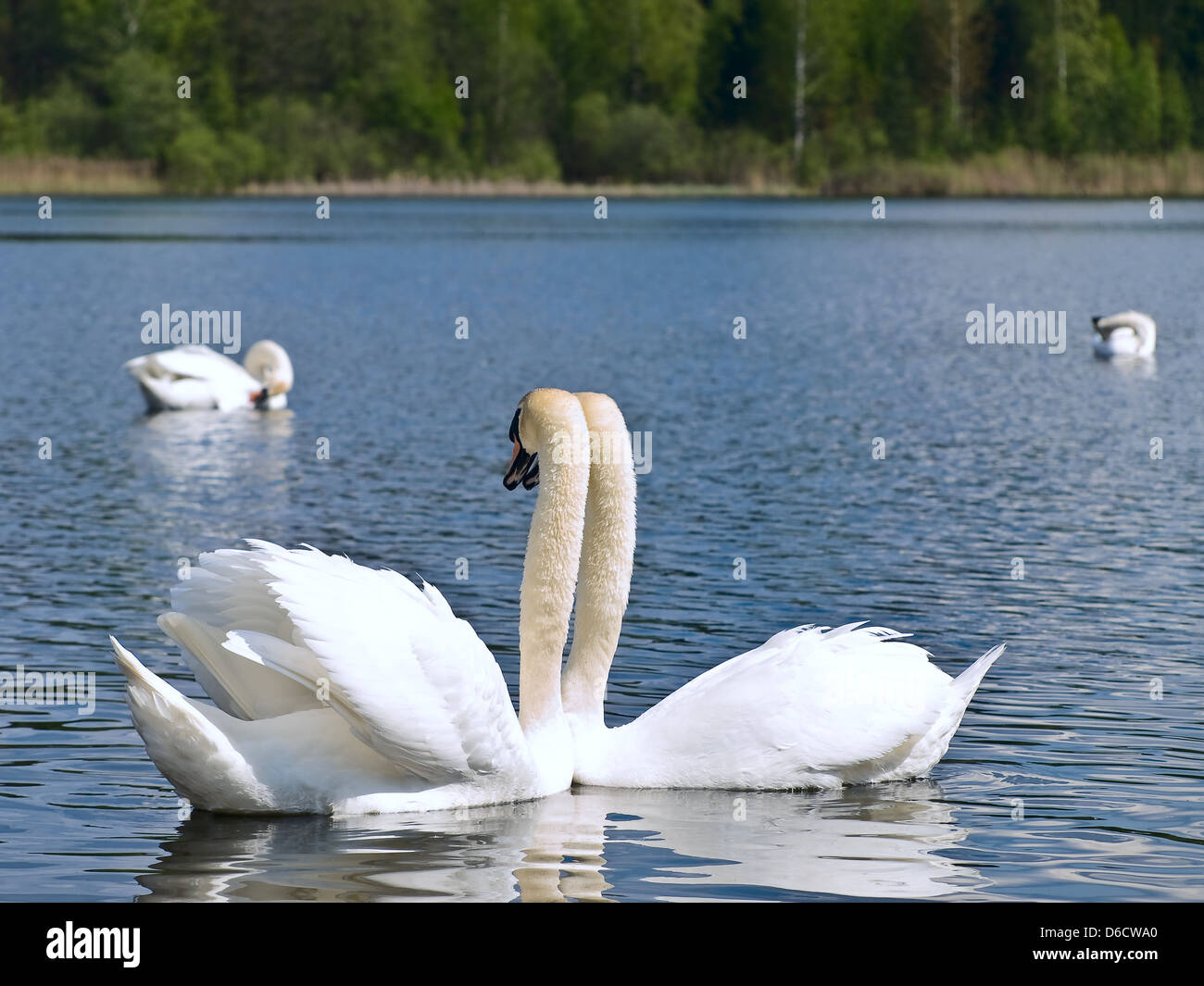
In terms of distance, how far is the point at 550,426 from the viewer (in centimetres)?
808

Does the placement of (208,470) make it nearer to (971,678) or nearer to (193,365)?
(193,365)

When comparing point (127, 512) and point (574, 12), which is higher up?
point (574, 12)

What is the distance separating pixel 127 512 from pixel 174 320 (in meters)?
20.1

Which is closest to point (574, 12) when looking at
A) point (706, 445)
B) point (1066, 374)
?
point (1066, 374)

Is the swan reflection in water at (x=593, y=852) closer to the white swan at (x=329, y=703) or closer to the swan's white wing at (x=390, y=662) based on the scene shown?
the white swan at (x=329, y=703)

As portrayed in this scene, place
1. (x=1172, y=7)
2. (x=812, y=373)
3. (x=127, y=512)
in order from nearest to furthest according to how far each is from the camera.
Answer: (x=127, y=512) → (x=812, y=373) → (x=1172, y=7)

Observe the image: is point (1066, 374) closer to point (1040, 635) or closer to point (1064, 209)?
point (1040, 635)

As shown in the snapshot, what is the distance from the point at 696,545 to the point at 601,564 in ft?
17.0

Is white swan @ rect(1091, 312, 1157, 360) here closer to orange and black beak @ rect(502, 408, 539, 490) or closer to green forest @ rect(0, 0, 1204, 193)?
orange and black beak @ rect(502, 408, 539, 490)

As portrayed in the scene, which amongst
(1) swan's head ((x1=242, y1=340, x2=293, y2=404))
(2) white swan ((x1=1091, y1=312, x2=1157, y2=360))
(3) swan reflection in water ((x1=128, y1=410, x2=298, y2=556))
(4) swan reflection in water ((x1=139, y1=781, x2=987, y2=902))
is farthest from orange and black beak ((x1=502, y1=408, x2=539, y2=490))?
(2) white swan ((x1=1091, y1=312, x2=1157, y2=360))

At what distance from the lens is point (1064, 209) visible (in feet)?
260

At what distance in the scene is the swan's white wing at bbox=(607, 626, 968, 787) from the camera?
7840 millimetres

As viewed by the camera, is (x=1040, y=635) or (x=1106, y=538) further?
(x=1106, y=538)

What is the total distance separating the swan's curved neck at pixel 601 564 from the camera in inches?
324
